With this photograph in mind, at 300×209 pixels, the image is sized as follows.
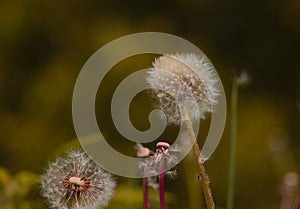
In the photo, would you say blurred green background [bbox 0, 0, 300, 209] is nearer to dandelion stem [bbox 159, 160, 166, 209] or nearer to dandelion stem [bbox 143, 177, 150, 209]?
dandelion stem [bbox 143, 177, 150, 209]

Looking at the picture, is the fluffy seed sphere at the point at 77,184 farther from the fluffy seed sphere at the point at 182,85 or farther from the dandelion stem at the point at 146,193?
the fluffy seed sphere at the point at 182,85

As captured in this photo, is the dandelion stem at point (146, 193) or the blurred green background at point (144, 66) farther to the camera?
the blurred green background at point (144, 66)

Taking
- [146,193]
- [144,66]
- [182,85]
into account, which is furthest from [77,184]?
[144,66]

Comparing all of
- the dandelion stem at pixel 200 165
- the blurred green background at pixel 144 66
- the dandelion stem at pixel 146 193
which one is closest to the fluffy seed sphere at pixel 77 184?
the dandelion stem at pixel 146 193

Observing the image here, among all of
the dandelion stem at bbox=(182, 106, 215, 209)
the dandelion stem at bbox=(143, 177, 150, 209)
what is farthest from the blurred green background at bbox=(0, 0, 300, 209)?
the dandelion stem at bbox=(182, 106, 215, 209)

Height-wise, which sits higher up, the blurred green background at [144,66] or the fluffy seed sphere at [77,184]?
the blurred green background at [144,66]
